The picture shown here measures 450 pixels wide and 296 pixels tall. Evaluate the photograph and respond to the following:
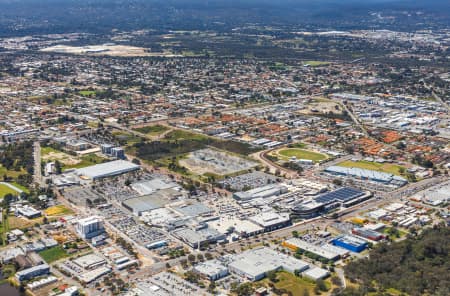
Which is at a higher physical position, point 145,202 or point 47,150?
point 145,202

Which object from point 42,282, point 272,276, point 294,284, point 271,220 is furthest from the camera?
point 271,220

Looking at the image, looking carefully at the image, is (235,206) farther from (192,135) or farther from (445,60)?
(445,60)

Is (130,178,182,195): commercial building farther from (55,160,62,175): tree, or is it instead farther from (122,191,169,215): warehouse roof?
(55,160,62,175): tree

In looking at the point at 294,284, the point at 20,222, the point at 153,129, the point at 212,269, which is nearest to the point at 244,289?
the point at 212,269

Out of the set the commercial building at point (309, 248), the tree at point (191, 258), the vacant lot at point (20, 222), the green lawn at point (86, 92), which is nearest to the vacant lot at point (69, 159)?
the vacant lot at point (20, 222)

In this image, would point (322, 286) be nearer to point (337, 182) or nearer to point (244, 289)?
point (244, 289)

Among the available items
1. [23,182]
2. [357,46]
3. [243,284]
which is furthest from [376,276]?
[357,46]
